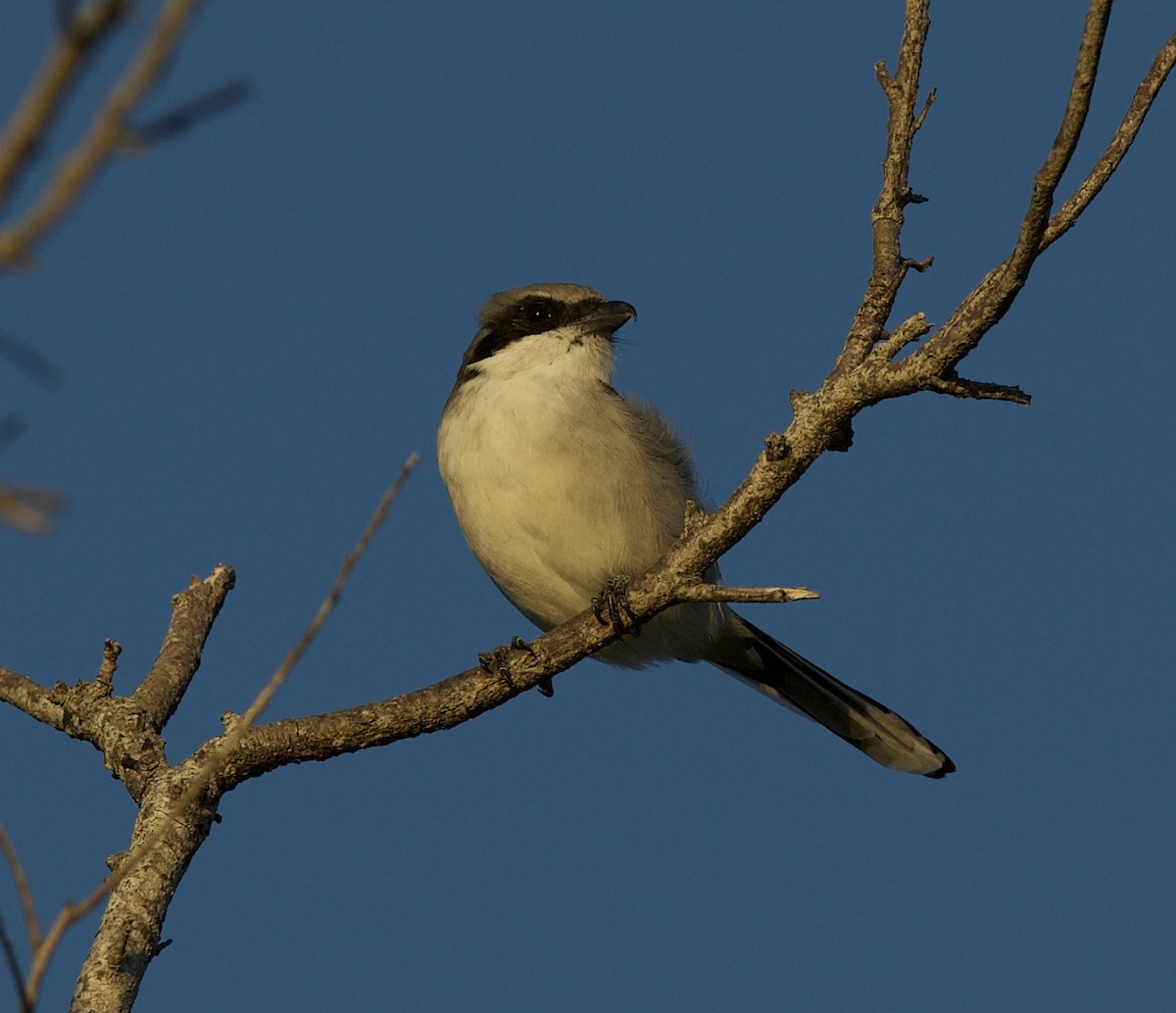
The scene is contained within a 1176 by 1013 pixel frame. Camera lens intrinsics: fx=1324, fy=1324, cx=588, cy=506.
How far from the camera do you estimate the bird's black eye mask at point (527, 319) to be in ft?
24.3

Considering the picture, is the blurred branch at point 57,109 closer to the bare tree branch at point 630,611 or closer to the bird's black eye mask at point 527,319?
the bare tree branch at point 630,611

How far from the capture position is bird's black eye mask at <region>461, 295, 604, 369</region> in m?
7.42

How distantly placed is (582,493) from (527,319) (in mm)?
1452

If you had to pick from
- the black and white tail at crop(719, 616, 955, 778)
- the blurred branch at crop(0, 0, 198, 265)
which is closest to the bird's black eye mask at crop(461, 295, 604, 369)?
the black and white tail at crop(719, 616, 955, 778)

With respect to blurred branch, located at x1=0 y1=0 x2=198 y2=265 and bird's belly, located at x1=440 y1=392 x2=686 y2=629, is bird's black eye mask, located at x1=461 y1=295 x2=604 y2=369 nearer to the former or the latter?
bird's belly, located at x1=440 y1=392 x2=686 y2=629

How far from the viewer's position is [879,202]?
538 centimetres

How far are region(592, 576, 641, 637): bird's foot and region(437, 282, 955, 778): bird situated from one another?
0.99m

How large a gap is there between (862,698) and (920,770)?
51 centimetres

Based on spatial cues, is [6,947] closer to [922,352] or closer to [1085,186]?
[922,352]

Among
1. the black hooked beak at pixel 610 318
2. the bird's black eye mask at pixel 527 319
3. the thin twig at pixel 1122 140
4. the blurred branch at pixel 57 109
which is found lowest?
the blurred branch at pixel 57 109

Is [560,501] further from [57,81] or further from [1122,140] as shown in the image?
[57,81]

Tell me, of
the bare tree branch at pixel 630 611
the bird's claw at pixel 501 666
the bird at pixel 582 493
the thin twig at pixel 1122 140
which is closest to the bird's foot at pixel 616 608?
the bare tree branch at pixel 630 611

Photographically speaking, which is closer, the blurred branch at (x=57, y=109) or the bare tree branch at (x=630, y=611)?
the blurred branch at (x=57, y=109)

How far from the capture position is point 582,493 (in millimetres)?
6492
